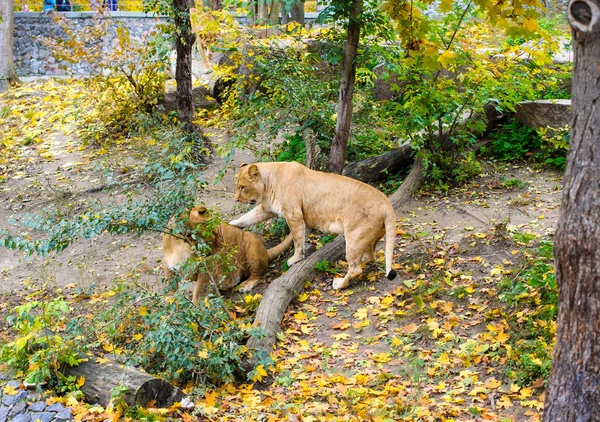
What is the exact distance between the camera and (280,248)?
8.72 m

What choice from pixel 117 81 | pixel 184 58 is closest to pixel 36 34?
pixel 117 81

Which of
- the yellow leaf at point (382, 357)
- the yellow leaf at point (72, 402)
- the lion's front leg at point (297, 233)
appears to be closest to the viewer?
the yellow leaf at point (72, 402)

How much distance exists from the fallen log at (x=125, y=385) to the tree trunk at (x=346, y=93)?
4614 millimetres

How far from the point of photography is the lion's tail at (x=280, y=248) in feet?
28.5

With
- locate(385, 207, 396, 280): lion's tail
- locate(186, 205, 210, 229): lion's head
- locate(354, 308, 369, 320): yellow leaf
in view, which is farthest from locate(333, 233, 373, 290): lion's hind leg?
locate(186, 205, 210, 229): lion's head

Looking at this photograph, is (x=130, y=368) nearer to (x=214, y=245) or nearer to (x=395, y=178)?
(x=214, y=245)

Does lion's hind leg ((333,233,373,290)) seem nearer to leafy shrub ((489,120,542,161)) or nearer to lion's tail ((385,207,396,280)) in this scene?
lion's tail ((385,207,396,280))

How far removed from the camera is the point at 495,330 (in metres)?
6.30

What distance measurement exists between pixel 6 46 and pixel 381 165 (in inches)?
486

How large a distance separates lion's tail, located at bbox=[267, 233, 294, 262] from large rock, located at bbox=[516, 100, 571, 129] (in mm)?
4804

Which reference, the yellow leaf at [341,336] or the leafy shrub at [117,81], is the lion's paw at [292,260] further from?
the leafy shrub at [117,81]

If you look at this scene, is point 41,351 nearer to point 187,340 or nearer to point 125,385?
point 125,385

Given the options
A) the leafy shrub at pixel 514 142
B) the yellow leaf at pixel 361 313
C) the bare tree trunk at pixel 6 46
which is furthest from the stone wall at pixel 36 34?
the yellow leaf at pixel 361 313

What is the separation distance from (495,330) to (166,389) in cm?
307
